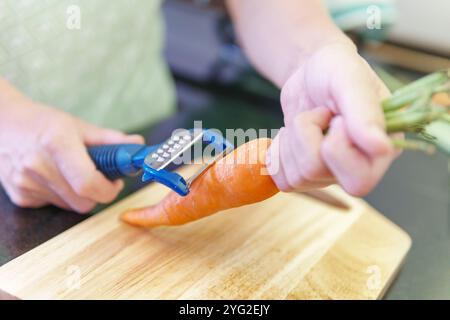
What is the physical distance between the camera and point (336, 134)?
0.53 metres

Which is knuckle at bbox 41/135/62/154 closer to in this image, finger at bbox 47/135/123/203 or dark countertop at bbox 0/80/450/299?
finger at bbox 47/135/123/203

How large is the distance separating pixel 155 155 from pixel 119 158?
0.07 meters

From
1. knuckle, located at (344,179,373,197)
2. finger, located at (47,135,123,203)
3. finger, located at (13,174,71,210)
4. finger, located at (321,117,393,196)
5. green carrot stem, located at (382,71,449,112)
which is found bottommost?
finger, located at (13,174,71,210)

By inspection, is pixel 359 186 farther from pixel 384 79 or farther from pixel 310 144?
pixel 384 79

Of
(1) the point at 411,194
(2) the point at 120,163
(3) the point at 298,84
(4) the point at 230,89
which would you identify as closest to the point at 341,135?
(3) the point at 298,84

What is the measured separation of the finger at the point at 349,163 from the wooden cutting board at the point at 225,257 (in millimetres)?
263

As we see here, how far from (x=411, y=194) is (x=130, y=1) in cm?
69

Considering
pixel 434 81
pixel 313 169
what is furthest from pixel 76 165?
pixel 434 81

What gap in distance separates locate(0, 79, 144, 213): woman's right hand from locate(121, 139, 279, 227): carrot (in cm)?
8

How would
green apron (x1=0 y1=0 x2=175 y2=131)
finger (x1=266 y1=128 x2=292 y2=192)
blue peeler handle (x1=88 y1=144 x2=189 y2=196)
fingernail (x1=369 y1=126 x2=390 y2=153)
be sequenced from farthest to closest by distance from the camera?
green apron (x1=0 y1=0 x2=175 y2=131), blue peeler handle (x1=88 y1=144 x2=189 y2=196), finger (x1=266 y1=128 x2=292 y2=192), fingernail (x1=369 y1=126 x2=390 y2=153)

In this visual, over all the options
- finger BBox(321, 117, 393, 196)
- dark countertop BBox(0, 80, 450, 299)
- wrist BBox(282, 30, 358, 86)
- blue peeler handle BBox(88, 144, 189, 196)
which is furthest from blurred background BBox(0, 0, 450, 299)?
finger BBox(321, 117, 393, 196)

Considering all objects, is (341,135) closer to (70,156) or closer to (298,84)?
(298,84)

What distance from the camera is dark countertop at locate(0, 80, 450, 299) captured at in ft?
2.68

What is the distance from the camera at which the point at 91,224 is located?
0.82m
